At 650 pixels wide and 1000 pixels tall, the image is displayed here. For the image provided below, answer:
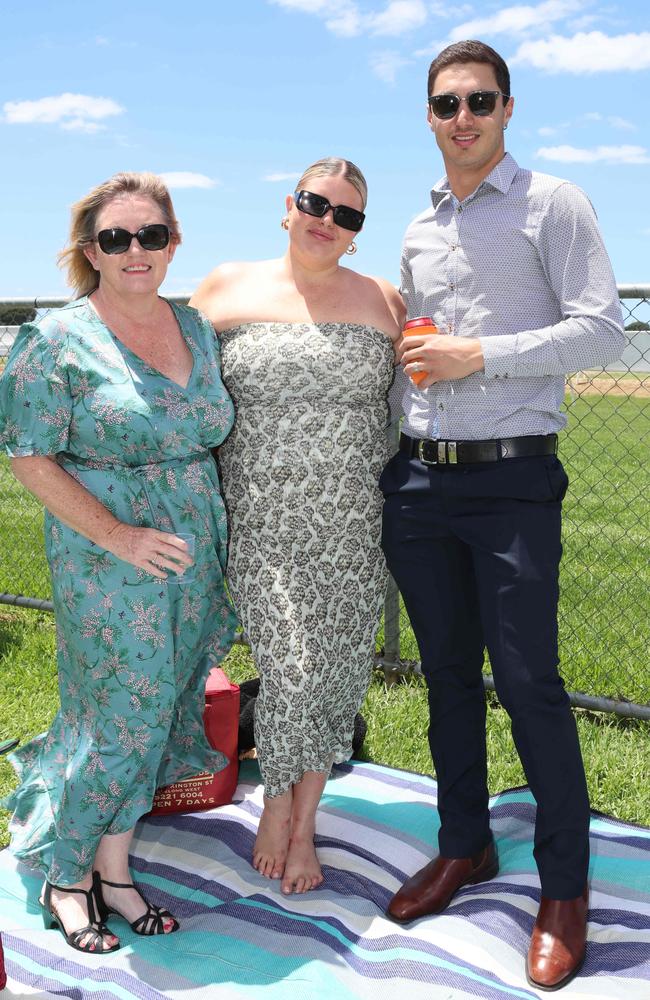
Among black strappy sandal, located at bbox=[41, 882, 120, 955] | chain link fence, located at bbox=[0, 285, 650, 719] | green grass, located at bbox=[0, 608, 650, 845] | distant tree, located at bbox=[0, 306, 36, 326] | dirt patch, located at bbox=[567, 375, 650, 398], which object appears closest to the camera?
black strappy sandal, located at bbox=[41, 882, 120, 955]

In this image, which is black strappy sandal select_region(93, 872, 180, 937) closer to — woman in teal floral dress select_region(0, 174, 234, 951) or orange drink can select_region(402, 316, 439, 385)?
woman in teal floral dress select_region(0, 174, 234, 951)

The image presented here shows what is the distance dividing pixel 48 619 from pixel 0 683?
908mm

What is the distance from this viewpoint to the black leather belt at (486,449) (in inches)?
103

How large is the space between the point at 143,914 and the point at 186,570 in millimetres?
1033

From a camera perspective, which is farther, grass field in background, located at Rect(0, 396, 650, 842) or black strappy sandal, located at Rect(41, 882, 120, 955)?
grass field in background, located at Rect(0, 396, 650, 842)

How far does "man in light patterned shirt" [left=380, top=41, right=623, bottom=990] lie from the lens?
8.29 ft

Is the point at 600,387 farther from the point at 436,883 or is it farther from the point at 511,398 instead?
the point at 436,883

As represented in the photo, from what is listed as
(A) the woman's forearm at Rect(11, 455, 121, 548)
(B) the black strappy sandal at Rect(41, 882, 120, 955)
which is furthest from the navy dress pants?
(B) the black strappy sandal at Rect(41, 882, 120, 955)

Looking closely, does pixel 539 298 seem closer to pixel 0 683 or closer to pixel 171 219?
pixel 171 219

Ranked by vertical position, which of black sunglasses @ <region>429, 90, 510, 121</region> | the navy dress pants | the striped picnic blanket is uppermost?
black sunglasses @ <region>429, 90, 510, 121</region>

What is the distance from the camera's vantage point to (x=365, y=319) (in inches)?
115

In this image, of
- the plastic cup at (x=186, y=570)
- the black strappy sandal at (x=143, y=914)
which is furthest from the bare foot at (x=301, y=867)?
the plastic cup at (x=186, y=570)

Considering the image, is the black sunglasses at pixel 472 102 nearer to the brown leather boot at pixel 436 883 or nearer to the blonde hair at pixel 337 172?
the blonde hair at pixel 337 172

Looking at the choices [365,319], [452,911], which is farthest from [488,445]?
[452,911]
